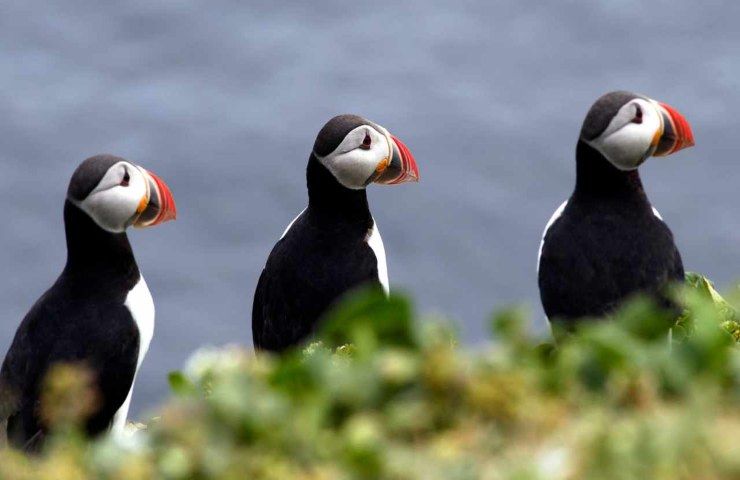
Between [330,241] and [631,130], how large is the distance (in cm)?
151

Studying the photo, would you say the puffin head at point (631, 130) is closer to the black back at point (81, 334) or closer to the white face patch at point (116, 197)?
the white face patch at point (116, 197)

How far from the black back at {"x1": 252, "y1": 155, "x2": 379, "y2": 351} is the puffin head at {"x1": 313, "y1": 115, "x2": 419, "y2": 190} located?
1.2 inches

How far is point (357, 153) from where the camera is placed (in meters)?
8.95

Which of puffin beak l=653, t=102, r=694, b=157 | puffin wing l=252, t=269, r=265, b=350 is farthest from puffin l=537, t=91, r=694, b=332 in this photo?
puffin wing l=252, t=269, r=265, b=350

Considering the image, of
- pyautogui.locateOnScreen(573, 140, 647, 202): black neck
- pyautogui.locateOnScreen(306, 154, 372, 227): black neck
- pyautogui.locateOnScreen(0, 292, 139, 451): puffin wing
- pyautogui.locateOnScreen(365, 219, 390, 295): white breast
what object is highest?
pyautogui.locateOnScreen(573, 140, 647, 202): black neck

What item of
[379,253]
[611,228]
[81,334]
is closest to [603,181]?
[611,228]

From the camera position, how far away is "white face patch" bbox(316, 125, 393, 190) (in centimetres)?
895

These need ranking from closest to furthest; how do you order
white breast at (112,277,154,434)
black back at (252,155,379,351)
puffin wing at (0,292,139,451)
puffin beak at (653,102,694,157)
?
1. puffin wing at (0,292,139,451)
2. white breast at (112,277,154,434)
3. puffin beak at (653,102,694,157)
4. black back at (252,155,379,351)

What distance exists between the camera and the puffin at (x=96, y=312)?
7.70 meters

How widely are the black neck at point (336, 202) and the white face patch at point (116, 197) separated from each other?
Result: 1.02m

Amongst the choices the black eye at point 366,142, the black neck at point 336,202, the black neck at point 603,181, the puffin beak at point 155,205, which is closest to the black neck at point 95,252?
the puffin beak at point 155,205

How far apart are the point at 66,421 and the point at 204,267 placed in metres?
16.6

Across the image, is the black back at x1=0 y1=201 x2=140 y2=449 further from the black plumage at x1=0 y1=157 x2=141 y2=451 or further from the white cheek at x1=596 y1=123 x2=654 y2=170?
the white cheek at x1=596 y1=123 x2=654 y2=170

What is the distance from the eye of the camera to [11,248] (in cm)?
2059
